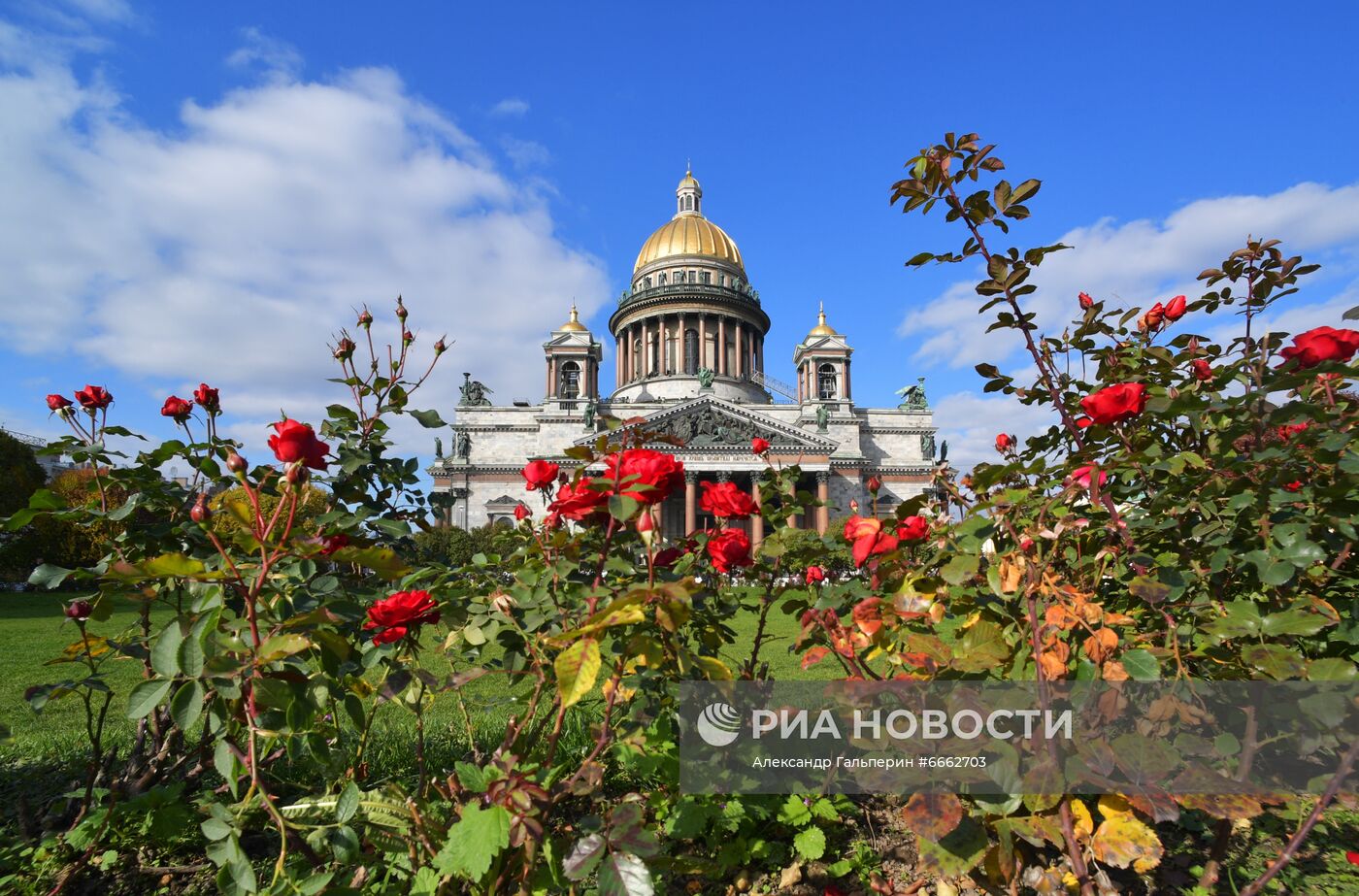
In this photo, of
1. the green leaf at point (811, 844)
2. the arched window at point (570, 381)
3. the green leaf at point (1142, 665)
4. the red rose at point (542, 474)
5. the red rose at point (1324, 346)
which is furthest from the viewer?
the arched window at point (570, 381)

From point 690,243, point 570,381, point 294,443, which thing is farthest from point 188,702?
point 690,243

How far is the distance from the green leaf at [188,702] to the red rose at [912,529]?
1.75 meters

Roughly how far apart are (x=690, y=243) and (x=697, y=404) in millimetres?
16428

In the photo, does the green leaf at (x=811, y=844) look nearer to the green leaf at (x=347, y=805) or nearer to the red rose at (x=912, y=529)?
the red rose at (x=912, y=529)

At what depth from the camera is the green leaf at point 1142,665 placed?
58.5 inches

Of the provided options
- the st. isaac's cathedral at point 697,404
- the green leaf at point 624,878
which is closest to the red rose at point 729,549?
the green leaf at point 624,878

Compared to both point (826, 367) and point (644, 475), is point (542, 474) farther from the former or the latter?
point (826, 367)

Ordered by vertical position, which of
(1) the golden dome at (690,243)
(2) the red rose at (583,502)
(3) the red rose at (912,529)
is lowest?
(3) the red rose at (912,529)

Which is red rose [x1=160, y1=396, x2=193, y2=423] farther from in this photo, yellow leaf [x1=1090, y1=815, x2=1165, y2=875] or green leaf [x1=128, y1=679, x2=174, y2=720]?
yellow leaf [x1=1090, y1=815, x2=1165, y2=875]

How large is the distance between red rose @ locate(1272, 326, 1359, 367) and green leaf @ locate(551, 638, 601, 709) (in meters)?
2.05

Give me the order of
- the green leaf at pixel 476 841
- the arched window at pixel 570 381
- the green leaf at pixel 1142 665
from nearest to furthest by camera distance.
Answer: the green leaf at pixel 476 841, the green leaf at pixel 1142 665, the arched window at pixel 570 381

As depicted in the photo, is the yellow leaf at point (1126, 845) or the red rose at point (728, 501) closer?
the yellow leaf at point (1126, 845)

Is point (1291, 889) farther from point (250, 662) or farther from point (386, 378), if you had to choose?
point (386, 378)

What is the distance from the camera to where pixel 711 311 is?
154ft
